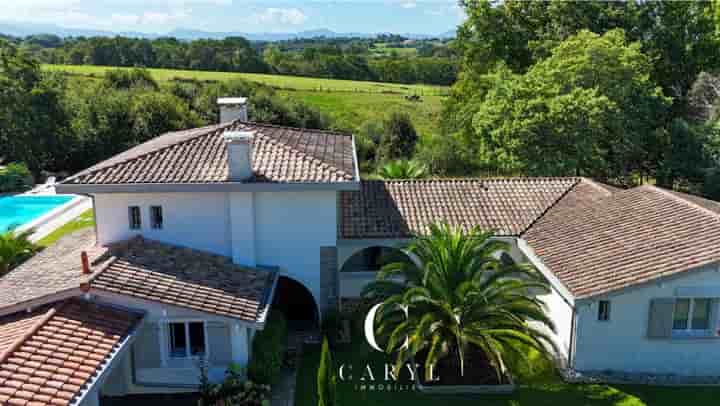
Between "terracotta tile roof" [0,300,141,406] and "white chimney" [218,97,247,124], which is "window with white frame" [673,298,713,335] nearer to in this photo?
"terracotta tile roof" [0,300,141,406]

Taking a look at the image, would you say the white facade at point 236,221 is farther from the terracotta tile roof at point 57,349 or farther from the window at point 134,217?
the terracotta tile roof at point 57,349

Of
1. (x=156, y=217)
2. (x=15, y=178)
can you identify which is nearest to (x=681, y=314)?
(x=156, y=217)

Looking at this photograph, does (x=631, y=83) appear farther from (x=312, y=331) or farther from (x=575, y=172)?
(x=312, y=331)

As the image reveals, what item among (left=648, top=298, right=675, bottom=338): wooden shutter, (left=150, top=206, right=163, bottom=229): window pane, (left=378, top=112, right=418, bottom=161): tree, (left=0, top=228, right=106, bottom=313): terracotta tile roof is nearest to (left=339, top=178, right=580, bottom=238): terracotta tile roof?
(left=648, top=298, right=675, bottom=338): wooden shutter

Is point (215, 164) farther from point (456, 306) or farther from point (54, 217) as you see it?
point (54, 217)

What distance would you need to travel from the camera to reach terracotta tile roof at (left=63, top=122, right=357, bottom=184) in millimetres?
19938

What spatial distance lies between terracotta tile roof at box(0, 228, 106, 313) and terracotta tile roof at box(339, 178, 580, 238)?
346 inches

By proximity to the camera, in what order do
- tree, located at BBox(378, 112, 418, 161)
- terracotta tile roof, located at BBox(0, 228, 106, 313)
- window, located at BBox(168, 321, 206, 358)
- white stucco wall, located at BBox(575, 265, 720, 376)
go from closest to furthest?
terracotta tile roof, located at BBox(0, 228, 106, 313) → window, located at BBox(168, 321, 206, 358) → white stucco wall, located at BBox(575, 265, 720, 376) → tree, located at BBox(378, 112, 418, 161)

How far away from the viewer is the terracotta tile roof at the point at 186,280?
56.1 feet

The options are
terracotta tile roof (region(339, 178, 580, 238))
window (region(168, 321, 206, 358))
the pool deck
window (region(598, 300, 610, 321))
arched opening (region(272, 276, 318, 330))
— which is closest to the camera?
window (region(168, 321, 206, 358))

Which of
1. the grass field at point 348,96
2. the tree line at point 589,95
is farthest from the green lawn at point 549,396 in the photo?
the grass field at point 348,96

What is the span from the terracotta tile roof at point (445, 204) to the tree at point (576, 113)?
764cm

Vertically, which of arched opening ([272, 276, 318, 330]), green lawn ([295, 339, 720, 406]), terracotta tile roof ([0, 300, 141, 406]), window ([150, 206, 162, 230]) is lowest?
green lawn ([295, 339, 720, 406])

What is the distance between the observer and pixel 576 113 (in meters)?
33.1
